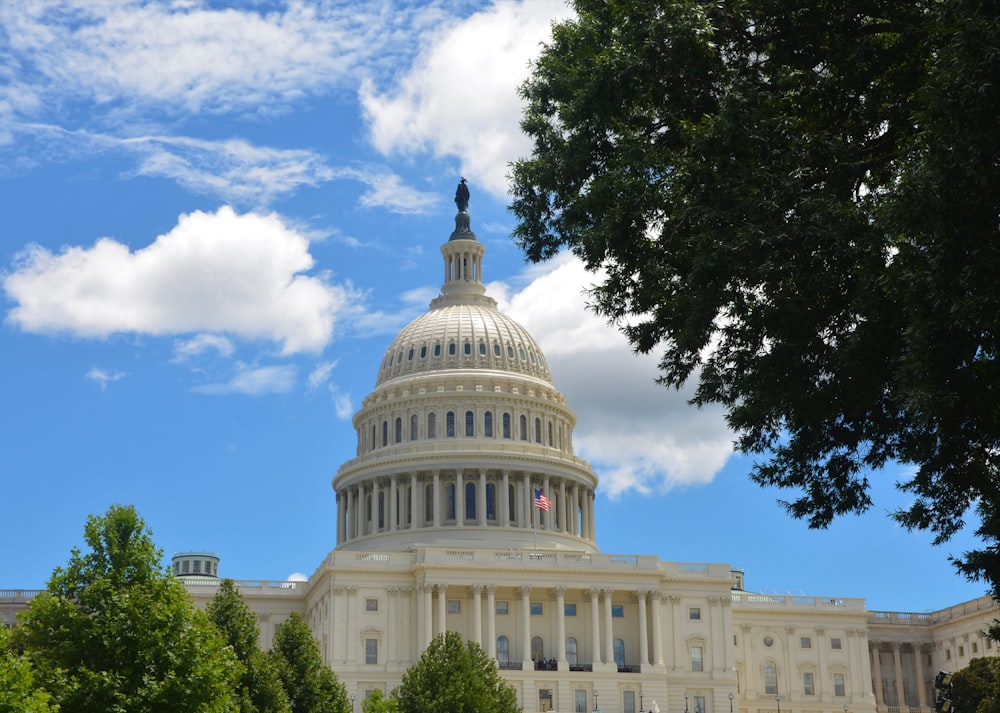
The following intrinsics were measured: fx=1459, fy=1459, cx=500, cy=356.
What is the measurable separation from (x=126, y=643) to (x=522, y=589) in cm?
7877

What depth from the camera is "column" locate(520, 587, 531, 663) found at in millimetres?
118000

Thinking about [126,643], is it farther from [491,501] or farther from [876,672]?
[876,672]

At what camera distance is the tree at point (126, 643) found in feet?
138

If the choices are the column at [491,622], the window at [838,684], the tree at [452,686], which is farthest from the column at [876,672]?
the tree at [452,686]

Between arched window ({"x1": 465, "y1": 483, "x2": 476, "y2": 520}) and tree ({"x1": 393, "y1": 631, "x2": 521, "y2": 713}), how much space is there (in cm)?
5132

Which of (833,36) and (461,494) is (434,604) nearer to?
(461,494)

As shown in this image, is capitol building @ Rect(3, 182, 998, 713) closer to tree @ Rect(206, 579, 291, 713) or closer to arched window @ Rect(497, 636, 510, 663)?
arched window @ Rect(497, 636, 510, 663)

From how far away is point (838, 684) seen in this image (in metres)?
134

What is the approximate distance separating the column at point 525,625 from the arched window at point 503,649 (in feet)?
5.23

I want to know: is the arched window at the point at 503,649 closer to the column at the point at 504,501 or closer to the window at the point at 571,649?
the window at the point at 571,649

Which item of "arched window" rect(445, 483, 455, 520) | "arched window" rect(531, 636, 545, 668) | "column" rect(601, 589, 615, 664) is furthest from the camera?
"arched window" rect(445, 483, 455, 520)

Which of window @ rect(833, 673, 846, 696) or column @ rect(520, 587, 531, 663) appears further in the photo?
window @ rect(833, 673, 846, 696)

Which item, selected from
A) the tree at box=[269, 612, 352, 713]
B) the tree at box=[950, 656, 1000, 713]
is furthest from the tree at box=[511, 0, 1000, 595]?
the tree at box=[950, 656, 1000, 713]

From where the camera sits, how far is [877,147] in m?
33.7
